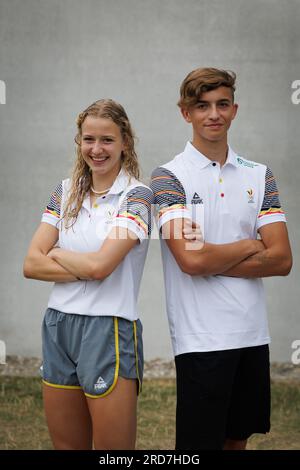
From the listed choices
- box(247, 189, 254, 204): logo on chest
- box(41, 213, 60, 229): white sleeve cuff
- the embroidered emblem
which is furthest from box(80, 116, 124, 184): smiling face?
the embroidered emblem

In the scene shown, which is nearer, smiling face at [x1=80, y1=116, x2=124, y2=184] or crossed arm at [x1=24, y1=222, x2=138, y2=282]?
crossed arm at [x1=24, y1=222, x2=138, y2=282]

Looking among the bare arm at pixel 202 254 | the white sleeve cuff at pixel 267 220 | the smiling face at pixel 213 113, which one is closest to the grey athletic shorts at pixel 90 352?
the bare arm at pixel 202 254

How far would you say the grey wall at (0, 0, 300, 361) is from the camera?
5.14 meters

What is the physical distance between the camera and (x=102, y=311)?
7.54 ft

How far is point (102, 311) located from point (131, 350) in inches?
6.5

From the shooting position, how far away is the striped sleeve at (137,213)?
7.68ft

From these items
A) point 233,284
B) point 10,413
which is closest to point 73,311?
point 233,284

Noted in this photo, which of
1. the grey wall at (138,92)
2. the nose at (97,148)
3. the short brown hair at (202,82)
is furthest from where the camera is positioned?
the grey wall at (138,92)

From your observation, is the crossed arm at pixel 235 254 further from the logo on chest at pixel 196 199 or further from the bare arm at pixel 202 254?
the logo on chest at pixel 196 199

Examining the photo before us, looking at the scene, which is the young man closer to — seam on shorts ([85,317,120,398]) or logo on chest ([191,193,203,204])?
logo on chest ([191,193,203,204])

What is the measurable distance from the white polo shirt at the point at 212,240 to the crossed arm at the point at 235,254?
39mm

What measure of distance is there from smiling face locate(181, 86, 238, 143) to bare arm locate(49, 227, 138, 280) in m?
0.49

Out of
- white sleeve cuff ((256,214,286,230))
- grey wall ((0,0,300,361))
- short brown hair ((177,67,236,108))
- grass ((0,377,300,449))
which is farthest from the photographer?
grey wall ((0,0,300,361))
